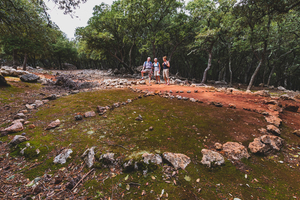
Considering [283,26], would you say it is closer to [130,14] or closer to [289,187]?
[130,14]

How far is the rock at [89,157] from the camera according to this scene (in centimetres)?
191

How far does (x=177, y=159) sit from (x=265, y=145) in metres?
1.77

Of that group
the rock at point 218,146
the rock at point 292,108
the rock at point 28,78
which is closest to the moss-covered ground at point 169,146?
the rock at point 218,146

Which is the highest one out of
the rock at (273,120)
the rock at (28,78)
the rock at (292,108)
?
the rock at (28,78)

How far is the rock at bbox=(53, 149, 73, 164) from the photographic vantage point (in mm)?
1947

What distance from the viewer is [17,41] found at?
42.7 ft

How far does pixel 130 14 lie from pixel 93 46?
6634mm

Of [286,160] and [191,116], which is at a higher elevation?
[191,116]

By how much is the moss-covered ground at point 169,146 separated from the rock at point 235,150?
0.36 ft

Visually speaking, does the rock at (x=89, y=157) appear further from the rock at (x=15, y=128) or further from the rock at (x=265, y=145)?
the rock at (x=265, y=145)

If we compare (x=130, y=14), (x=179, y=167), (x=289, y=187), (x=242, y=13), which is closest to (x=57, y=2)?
(x=179, y=167)

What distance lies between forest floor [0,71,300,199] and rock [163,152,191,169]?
0.23 ft

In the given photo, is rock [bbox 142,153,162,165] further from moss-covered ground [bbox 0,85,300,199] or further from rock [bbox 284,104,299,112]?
rock [bbox 284,104,299,112]

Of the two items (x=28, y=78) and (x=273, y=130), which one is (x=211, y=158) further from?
(x=28, y=78)
